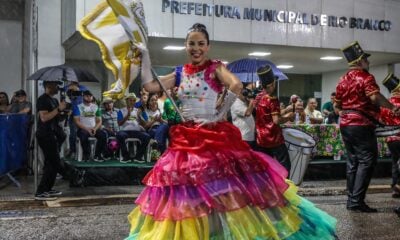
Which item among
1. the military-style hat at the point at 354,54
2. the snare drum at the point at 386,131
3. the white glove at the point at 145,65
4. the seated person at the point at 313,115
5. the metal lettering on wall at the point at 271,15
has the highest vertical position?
the metal lettering on wall at the point at 271,15

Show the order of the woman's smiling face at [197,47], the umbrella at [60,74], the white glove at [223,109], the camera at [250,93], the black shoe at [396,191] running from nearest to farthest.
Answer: the white glove at [223,109] < the woman's smiling face at [197,47] < the camera at [250,93] < the black shoe at [396,191] < the umbrella at [60,74]

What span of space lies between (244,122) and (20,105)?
5.55 metres

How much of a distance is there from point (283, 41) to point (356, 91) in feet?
24.5

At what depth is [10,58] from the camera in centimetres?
1638

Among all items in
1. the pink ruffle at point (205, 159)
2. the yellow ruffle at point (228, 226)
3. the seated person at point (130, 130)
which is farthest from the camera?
the seated person at point (130, 130)

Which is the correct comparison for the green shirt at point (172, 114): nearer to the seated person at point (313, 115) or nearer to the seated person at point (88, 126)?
the seated person at point (88, 126)

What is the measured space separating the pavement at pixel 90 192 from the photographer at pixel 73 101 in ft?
3.65

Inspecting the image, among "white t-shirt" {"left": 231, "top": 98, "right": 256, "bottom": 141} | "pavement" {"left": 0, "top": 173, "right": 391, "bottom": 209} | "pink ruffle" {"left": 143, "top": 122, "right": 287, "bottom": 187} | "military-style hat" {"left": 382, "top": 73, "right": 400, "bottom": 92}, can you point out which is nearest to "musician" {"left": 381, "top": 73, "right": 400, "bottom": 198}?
"military-style hat" {"left": 382, "top": 73, "right": 400, "bottom": 92}

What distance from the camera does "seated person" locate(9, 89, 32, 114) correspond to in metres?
11.5

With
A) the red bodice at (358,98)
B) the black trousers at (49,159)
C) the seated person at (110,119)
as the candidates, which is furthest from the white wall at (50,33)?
the red bodice at (358,98)

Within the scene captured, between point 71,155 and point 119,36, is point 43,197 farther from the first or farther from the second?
point 119,36

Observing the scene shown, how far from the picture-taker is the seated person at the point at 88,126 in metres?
10.6

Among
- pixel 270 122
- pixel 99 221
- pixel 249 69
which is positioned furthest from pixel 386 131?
pixel 99 221

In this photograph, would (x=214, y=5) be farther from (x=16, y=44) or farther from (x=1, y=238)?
(x=1, y=238)
